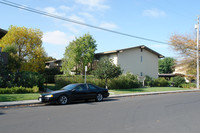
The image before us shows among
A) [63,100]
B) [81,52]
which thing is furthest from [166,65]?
[63,100]

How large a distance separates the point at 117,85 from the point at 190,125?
18.6 m

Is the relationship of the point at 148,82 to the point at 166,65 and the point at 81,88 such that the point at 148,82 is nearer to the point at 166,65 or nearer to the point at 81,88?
the point at 81,88

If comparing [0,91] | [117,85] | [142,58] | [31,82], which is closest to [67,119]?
[0,91]

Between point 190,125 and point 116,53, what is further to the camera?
point 116,53

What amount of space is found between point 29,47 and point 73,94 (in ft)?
76.9

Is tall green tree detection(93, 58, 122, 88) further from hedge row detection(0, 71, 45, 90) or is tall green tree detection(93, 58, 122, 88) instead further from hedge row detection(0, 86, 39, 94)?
hedge row detection(0, 86, 39, 94)

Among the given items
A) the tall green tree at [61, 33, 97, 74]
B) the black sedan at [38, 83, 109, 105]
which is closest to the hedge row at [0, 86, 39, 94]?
the black sedan at [38, 83, 109, 105]

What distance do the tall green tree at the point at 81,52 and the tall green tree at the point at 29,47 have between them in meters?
4.99

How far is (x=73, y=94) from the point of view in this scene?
42.1 ft

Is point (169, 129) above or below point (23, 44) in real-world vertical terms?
below

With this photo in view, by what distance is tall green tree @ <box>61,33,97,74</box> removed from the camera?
3222 cm

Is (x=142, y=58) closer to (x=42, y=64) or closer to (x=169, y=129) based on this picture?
(x=42, y=64)

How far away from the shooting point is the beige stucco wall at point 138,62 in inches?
1323

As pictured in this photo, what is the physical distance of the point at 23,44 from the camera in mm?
33281
